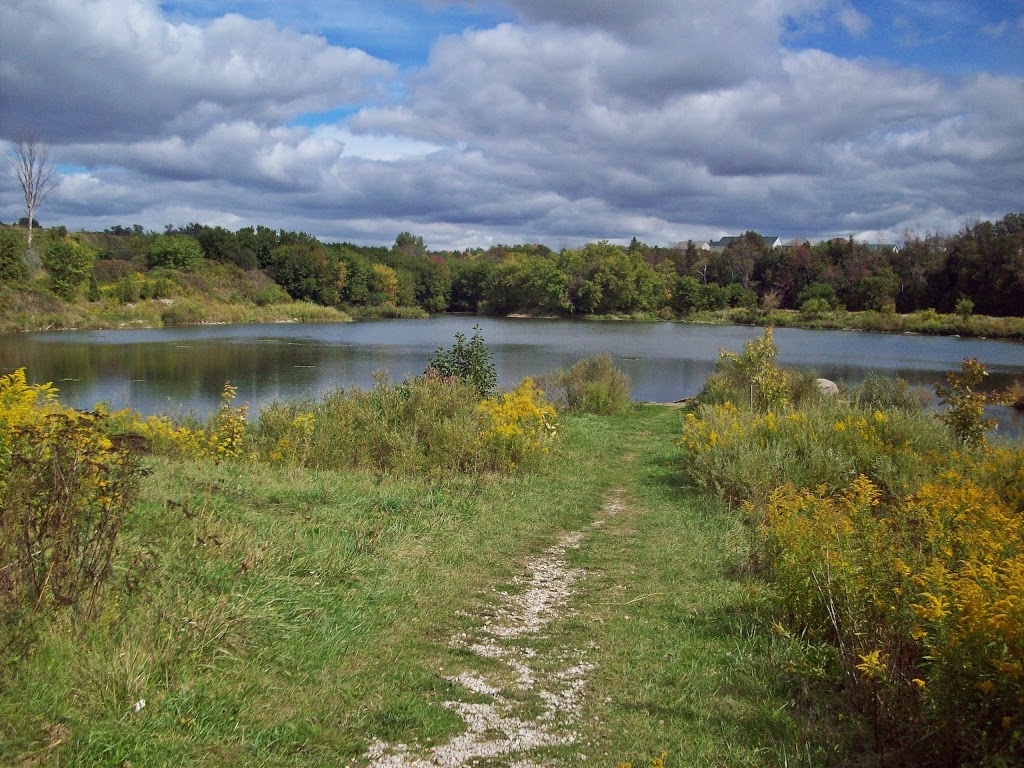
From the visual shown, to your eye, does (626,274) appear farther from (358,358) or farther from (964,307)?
(358,358)

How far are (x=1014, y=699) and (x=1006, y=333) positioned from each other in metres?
64.6

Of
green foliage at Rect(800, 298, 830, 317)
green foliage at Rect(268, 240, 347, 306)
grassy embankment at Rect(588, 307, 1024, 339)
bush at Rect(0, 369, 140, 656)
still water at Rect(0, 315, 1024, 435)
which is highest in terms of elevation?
green foliage at Rect(268, 240, 347, 306)

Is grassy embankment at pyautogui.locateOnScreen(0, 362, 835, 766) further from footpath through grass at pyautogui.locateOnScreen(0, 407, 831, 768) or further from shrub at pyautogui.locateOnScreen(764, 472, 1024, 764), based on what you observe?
shrub at pyautogui.locateOnScreen(764, 472, 1024, 764)

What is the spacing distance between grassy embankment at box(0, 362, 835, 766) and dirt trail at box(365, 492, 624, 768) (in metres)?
0.06

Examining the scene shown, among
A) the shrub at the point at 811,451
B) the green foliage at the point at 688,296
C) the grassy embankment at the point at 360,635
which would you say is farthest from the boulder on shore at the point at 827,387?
the green foliage at the point at 688,296

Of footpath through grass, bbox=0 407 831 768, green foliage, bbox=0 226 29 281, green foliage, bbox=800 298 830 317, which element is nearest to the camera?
footpath through grass, bbox=0 407 831 768

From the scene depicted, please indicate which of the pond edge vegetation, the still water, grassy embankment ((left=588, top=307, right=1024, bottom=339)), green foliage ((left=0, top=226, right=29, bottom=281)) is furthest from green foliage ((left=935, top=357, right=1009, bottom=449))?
green foliage ((left=0, top=226, right=29, bottom=281))

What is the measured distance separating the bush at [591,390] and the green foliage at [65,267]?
157 feet

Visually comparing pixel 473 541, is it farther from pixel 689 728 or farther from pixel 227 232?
pixel 227 232

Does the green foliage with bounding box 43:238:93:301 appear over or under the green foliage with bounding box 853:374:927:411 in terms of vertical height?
over

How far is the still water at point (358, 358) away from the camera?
942 inches

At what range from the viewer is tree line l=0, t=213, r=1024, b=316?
70188mm

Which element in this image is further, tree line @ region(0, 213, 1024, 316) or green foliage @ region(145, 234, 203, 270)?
green foliage @ region(145, 234, 203, 270)

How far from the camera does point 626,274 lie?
83.8 m
